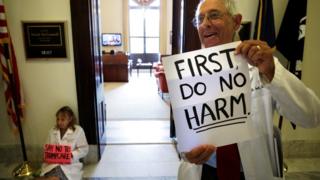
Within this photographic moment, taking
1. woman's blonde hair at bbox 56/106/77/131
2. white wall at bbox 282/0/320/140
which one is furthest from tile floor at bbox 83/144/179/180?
white wall at bbox 282/0/320/140

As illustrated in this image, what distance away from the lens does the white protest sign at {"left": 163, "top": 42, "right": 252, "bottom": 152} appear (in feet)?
2.71

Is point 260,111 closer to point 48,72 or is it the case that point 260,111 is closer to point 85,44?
point 85,44

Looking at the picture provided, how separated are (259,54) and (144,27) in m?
10.7

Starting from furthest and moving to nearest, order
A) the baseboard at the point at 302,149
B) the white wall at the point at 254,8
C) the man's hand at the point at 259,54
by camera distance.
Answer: the baseboard at the point at 302,149
the white wall at the point at 254,8
the man's hand at the point at 259,54

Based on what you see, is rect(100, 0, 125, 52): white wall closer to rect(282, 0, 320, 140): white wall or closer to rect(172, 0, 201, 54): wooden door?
rect(172, 0, 201, 54): wooden door

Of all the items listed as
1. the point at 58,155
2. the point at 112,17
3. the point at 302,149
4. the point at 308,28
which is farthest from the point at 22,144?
the point at 112,17

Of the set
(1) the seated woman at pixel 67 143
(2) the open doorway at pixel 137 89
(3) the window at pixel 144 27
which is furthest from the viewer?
(3) the window at pixel 144 27

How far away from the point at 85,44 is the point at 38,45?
1.60ft

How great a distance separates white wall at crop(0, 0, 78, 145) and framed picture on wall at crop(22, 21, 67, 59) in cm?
5

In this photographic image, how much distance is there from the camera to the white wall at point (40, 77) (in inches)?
99.9

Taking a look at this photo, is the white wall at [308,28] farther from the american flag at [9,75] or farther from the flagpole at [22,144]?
the flagpole at [22,144]

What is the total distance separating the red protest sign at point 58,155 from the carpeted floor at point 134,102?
6.88 ft

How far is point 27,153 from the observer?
288 cm

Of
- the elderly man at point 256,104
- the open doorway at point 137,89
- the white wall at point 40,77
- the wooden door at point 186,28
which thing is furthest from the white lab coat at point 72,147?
the elderly man at point 256,104
